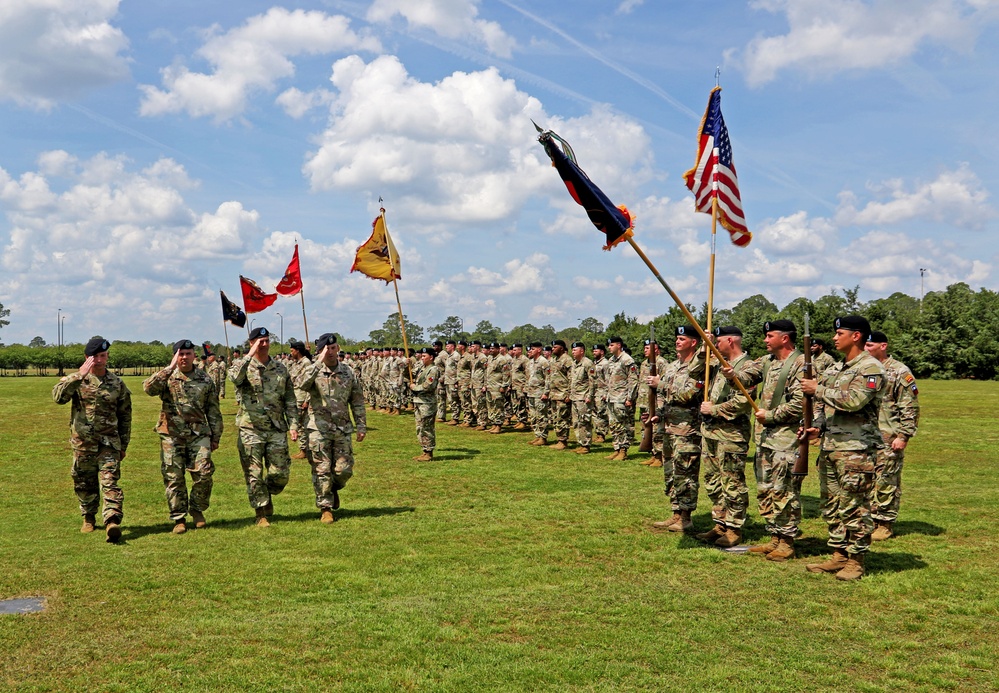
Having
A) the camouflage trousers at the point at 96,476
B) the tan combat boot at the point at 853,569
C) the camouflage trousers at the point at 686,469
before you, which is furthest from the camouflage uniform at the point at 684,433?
the camouflage trousers at the point at 96,476

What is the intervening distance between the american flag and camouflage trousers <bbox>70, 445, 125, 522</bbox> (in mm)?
8053

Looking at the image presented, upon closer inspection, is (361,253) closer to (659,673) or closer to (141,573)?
(141,573)

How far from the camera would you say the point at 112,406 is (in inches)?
348

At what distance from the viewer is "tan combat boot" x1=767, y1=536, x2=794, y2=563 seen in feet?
24.6

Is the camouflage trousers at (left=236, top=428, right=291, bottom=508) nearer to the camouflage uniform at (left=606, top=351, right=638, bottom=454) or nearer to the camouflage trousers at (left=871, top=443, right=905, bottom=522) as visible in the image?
the camouflage trousers at (left=871, top=443, right=905, bottom=522)

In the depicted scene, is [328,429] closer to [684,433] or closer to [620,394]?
[684,433]

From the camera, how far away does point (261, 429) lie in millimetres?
9234

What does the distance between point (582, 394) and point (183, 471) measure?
31.9ft

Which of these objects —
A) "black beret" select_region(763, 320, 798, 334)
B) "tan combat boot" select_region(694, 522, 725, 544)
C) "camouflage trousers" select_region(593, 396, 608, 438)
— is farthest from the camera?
"camouflage trousers" select_region(593, 396, 608, 438)

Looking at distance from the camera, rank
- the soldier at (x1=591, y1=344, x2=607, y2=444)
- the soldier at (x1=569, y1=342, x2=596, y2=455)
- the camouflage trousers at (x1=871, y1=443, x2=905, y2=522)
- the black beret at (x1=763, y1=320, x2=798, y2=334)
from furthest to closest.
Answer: the soldier at (x1=591, y1=344, x2=607, y2=444) < the soldier at (x1=569, y1=342, x2=596, y2=455) < the camouflage trousers at (x1=871, y1=443, x2=905, y2=522) < the black beret at (x1=763, y1=320, x2=798, y2=334)

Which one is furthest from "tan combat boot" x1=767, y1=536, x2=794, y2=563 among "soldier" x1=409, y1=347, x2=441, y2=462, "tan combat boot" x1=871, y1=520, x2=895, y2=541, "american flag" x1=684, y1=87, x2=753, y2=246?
"soldier" x1=409, y1=347, x2=441, y2=462

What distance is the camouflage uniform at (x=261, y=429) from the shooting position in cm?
912

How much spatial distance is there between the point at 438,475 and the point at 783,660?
8682 millimetres

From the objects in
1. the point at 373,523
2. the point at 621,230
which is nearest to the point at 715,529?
the point at 621,230
